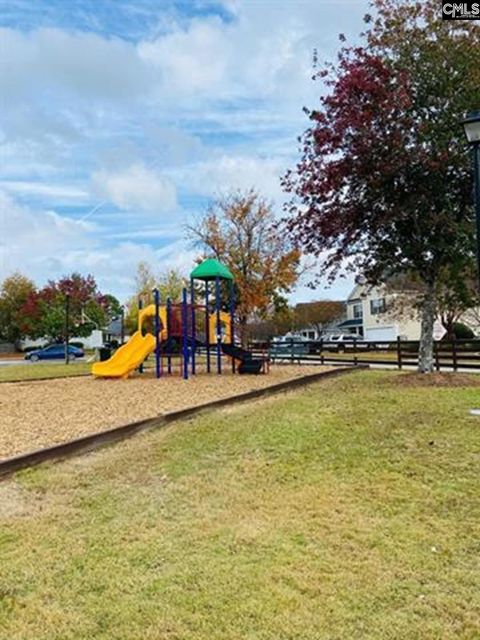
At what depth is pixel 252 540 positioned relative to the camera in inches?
143

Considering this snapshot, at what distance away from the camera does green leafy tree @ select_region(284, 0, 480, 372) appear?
38.8 ft

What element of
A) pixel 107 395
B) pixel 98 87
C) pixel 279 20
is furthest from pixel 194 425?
pixel 98 87

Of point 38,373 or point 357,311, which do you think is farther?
point 357,311

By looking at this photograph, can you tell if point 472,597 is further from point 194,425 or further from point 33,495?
point 194,425

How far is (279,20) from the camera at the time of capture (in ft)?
36.3

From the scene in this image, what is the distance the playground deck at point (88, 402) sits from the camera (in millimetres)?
7552

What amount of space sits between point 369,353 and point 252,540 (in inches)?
1067

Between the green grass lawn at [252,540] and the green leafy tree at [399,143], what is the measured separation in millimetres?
6955

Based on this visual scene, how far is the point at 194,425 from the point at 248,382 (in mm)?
6501

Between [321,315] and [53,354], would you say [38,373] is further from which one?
[321,315]

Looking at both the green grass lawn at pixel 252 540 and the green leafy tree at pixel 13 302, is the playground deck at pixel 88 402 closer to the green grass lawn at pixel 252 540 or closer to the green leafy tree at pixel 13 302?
the green grass lawn at pixel 252 540

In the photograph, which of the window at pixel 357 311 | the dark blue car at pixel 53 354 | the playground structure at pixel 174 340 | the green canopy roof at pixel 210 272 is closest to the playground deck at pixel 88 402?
the playground structure at pixel 174 340

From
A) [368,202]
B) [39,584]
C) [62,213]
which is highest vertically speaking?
[62,213]

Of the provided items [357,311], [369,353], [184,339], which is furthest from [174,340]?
[357,311]
